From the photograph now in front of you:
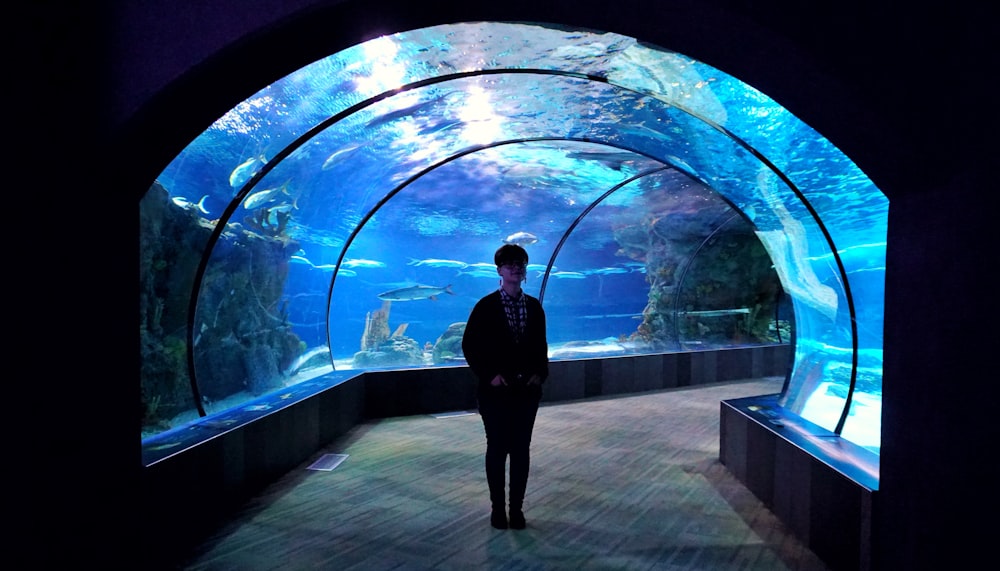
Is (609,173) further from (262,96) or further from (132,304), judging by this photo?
(132,304)

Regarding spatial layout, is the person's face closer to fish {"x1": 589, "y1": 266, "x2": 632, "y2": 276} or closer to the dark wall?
the dark wall

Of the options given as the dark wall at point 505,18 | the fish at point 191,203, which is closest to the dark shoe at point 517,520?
the dark wall at point 505,18

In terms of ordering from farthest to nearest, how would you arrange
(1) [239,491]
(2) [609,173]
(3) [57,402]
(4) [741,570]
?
(2) [609,173], (1) [239,491], (4) [741,570], (3) [57,402]

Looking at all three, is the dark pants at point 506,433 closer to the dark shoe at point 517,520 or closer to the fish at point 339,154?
the dark shoe at point 517,520

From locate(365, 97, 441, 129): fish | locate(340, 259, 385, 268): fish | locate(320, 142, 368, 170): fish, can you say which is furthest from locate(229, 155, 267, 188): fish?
locate(340, 259, 385, 268): fish

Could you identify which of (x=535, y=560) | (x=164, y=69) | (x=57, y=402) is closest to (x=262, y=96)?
(x=164, y=69)

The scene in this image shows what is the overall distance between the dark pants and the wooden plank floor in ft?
1.27

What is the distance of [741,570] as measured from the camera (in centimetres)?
355

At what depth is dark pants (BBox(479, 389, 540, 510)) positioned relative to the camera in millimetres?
4000

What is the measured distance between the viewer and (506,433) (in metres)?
4.05

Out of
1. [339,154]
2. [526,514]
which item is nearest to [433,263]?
[339,154]

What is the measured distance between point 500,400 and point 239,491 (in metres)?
2.53

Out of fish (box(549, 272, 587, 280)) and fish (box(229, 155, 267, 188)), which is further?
fish (box(549, 272, 587, 280))

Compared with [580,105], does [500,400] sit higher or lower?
lower
